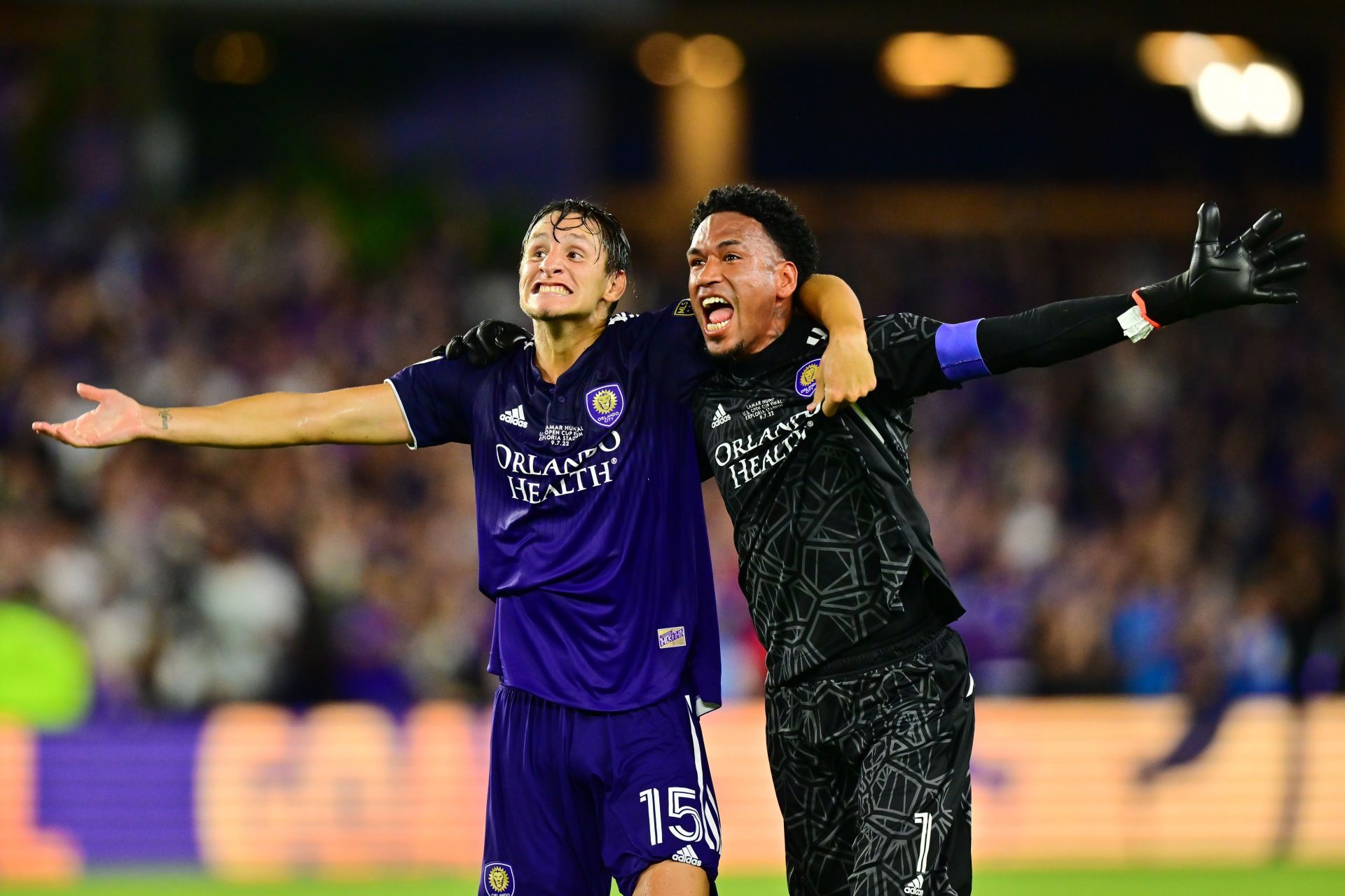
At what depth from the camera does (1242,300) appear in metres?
4.40

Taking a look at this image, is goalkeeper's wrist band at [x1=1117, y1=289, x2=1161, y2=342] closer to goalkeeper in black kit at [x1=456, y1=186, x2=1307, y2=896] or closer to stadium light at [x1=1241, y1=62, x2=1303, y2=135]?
→ goalkeeper in black kit at [x1=456, y1=186, x2=1307, y2=896]

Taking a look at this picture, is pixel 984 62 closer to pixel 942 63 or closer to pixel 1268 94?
pixel 942 63

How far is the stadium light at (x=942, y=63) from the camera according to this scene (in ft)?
Answer: 60.8

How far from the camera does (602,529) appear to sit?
4906 millimetres

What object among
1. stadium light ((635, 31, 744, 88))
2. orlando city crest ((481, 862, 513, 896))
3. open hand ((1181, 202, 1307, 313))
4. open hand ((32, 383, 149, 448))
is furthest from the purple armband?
stadium light ((635, 31, 744, 88))

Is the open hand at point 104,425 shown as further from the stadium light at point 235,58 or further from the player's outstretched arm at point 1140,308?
the stadium light at point 235,58

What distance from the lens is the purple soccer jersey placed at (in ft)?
16.0

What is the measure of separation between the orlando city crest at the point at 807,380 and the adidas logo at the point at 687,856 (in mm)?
1312

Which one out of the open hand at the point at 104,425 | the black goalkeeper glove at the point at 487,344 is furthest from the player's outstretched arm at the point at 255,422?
the black goalkeeper glove at the point at 487,344

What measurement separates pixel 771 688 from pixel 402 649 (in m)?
6.76

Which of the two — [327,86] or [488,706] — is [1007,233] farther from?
[488,706]

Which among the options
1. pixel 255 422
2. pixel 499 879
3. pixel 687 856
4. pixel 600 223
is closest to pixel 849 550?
pixel 687 856

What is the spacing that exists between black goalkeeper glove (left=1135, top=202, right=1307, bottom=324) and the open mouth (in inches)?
45.5

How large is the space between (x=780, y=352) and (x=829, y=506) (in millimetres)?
481
